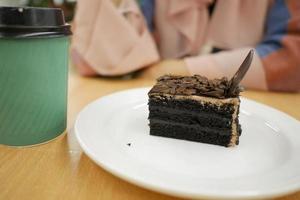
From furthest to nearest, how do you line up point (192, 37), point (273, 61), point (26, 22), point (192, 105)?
point (192, 37), point (273, 61), point (192, 105), point (26, 22)

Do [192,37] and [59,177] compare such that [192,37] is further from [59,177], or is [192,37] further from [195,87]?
[59,177]

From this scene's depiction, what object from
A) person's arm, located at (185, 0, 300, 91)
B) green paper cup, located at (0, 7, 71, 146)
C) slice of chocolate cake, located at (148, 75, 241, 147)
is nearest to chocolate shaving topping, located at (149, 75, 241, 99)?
slice of chocolate cake, located at (148, 75, 241, 147)

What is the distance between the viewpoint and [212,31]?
1.01m

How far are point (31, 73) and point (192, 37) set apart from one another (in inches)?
27.2

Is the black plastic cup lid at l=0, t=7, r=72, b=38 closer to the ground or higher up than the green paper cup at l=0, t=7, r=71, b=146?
higher up

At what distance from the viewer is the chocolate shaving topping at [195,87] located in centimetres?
47

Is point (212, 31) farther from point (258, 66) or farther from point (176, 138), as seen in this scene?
point (176, 138)

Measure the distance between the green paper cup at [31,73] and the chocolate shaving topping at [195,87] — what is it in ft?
0.57

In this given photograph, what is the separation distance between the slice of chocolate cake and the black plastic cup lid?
0.71 feet

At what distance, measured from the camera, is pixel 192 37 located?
97 cm

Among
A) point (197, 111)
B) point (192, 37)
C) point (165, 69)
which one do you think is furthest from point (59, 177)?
point (192, 37)

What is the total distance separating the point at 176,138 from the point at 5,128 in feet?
0.92

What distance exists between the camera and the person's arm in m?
0.80

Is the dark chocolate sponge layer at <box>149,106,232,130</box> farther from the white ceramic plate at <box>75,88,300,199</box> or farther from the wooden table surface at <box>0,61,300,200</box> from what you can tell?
the wooden table surface at <box>0,61,300,200</box>
